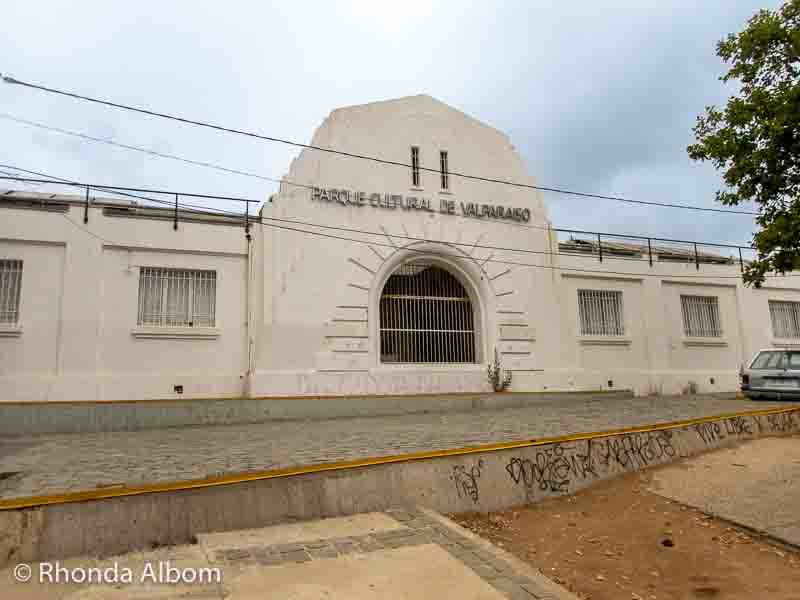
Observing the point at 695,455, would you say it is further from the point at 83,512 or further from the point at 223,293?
the point at 223,293

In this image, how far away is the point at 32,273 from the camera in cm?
1203

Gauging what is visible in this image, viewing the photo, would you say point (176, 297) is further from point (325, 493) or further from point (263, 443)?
point (325, 493)

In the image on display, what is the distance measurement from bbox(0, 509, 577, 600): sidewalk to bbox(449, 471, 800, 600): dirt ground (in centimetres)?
79

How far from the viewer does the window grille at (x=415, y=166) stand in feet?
50.1


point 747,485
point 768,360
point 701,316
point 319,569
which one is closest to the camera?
point 319,569

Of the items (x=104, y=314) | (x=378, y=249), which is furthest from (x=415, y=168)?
(x=104, y=314)

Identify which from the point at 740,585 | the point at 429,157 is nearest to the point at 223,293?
the point at 429,157

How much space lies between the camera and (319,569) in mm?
3963

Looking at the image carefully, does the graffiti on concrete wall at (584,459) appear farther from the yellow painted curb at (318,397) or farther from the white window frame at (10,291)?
the white window frame at (10,291)

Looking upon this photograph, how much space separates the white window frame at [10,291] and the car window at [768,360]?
54.3ft

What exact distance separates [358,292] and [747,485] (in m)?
9.37

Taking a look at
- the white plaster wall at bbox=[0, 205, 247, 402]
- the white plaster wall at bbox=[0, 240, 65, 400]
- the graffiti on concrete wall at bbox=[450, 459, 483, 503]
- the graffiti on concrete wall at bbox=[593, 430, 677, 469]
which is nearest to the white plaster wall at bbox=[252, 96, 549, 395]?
the white plaster wall at bbox=[0, 205, 247, 402]

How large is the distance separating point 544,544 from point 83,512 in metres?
3.95

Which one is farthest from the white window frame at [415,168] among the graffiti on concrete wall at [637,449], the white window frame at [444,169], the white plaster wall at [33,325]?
the graffiti on concrete wall at [637,449]
